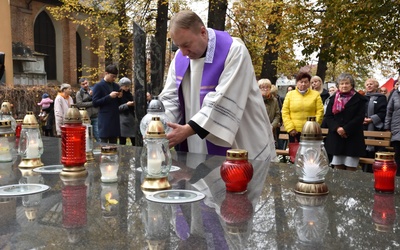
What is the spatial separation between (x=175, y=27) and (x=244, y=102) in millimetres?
696

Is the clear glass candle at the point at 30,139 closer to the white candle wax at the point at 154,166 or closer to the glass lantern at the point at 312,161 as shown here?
the white candle wax at the point at 154,166

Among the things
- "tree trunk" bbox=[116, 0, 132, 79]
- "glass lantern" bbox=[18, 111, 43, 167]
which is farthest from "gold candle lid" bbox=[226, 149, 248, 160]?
"tree trunk" bbox=[116, 0, 132, 79]

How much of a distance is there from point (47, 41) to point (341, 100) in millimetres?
25449

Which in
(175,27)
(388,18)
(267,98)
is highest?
(388,18)

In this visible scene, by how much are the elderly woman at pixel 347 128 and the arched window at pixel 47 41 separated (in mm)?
24867

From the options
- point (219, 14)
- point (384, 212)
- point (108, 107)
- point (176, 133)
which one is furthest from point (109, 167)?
point (219, 14)

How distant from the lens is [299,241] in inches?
55.6

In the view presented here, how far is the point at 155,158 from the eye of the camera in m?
2.12

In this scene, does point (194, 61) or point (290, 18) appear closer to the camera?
point (194, 61)

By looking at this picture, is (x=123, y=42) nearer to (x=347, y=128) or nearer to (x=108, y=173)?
(x=347, y=128)

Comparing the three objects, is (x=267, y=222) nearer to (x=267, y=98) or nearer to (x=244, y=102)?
(x=244, y=102)

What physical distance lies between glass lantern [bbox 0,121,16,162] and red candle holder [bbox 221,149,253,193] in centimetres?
155

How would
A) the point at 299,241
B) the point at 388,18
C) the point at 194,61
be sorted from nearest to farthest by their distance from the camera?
the point at 299,241
the point at 194,61
the point at 388,18

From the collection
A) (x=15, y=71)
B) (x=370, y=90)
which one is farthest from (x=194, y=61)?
(x=15, y=71)
